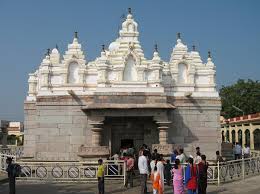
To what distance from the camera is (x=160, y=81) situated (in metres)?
20.8

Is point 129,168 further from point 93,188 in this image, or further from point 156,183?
point 156,183

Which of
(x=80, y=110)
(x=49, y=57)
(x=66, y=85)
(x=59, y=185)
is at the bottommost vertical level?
(x=59, y=185)

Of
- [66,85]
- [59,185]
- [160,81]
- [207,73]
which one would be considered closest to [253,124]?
[207,73]

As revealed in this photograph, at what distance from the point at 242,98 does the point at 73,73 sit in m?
38.9

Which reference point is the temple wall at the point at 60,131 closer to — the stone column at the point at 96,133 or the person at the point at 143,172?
the stone column at the point at 96,133

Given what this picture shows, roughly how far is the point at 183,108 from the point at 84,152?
6077mm

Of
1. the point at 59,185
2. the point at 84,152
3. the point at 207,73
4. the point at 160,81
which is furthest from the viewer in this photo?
the point at 207,73

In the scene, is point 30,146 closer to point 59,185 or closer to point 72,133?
point 72,133

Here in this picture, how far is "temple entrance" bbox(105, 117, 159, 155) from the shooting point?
69.1 ft

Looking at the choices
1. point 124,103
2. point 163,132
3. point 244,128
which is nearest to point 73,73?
point 124,103

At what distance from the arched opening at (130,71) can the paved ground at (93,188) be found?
6.91m

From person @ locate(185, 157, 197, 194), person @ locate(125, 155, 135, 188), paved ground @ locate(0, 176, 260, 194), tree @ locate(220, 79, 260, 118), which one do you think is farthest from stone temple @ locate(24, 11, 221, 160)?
tree @ locate(220, 79, 260, 118)

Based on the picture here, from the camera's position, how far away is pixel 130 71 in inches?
842

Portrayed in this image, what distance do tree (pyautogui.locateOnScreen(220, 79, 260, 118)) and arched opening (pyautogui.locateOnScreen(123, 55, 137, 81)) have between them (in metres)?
37.5
